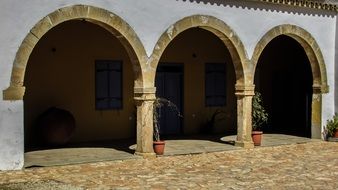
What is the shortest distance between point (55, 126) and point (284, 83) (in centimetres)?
867

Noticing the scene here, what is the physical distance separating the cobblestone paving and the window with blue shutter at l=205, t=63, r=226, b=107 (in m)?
4.16

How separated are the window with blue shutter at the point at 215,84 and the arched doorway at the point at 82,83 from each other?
8.94 feet

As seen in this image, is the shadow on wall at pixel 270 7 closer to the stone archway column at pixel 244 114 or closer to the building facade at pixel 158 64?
the building facade at pixel 158 64

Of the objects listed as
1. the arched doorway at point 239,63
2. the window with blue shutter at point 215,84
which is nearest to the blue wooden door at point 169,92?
the window with blue shutter at point 215,84

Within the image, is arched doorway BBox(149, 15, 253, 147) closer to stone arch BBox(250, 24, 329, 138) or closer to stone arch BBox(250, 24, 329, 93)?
stone arch BBox(250, 24, 329, 93)

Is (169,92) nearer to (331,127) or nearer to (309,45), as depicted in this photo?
(309,45)

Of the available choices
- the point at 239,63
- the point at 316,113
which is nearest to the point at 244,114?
the point at 239,63

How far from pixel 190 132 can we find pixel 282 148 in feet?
11.1

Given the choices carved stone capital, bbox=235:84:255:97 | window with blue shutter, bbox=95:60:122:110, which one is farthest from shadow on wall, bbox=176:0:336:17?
window with blue shutter, bbox=95:60:122:110

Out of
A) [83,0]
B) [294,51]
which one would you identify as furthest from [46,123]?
[294,51]

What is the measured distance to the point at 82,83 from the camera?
13.3 metres

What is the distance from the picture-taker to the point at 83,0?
981 cm

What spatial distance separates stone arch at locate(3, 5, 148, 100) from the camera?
9148 millimetres

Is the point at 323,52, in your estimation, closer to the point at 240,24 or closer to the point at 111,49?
the point at 240,24
